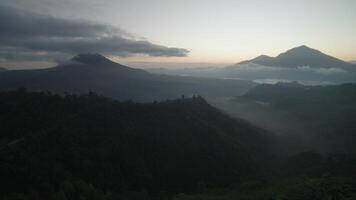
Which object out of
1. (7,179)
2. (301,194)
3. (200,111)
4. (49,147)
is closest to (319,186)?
(301,194)

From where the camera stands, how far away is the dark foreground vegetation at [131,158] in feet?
123

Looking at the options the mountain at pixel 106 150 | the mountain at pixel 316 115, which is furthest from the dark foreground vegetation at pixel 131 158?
the mountain at pixel 316 115

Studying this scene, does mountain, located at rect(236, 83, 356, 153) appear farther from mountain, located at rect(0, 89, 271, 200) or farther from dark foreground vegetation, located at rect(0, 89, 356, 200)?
mountain, located at rect(0, 89, 271, 200)

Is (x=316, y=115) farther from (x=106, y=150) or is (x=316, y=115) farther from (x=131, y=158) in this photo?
(x=106, y=150)

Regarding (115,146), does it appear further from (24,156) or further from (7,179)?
(7,179)

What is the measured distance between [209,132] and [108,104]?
886 inches

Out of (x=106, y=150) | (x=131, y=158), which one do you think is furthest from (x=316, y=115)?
(x=106, y=150)

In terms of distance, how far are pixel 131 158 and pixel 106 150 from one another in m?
4.31

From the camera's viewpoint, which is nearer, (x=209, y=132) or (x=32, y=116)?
(x=32, y=116)

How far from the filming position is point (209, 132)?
70812 millimetres

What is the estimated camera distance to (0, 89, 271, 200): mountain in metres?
39.5

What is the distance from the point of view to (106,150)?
51.9 m

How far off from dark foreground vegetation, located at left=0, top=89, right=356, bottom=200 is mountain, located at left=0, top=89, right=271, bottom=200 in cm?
14

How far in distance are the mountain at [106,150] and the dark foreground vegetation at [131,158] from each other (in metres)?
0.14
